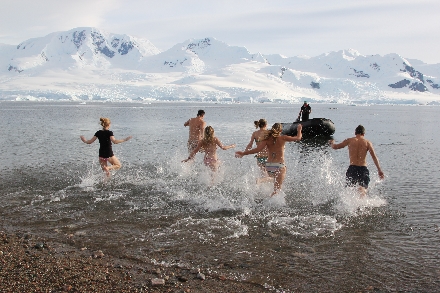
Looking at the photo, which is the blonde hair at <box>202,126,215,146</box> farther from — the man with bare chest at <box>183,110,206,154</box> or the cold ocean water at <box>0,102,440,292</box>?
the man with bare chest at <box>183,110,206,154</box>

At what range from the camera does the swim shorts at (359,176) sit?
30.0 feet

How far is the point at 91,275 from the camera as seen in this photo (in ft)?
18.5

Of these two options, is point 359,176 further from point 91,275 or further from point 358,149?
point 91,275

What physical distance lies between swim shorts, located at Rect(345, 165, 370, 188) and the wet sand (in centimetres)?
457

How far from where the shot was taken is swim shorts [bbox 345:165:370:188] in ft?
30.0

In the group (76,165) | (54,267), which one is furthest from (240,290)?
(76,165)

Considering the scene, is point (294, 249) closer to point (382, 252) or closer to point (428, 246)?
point (382, 252)

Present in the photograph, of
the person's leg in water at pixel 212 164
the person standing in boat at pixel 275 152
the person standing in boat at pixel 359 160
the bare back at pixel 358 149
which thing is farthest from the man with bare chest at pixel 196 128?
the bare back at pixel 358 149

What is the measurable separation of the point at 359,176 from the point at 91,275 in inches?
238

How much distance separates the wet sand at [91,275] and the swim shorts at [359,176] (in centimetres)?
457

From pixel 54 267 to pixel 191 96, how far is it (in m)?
180

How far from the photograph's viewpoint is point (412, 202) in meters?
9.96

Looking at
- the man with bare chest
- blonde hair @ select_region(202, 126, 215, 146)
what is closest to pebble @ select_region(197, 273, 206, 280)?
blonde hair @ select_region(202, 126, 215, 146)

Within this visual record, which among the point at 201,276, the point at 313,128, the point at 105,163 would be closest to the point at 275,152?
the point at 201,276
